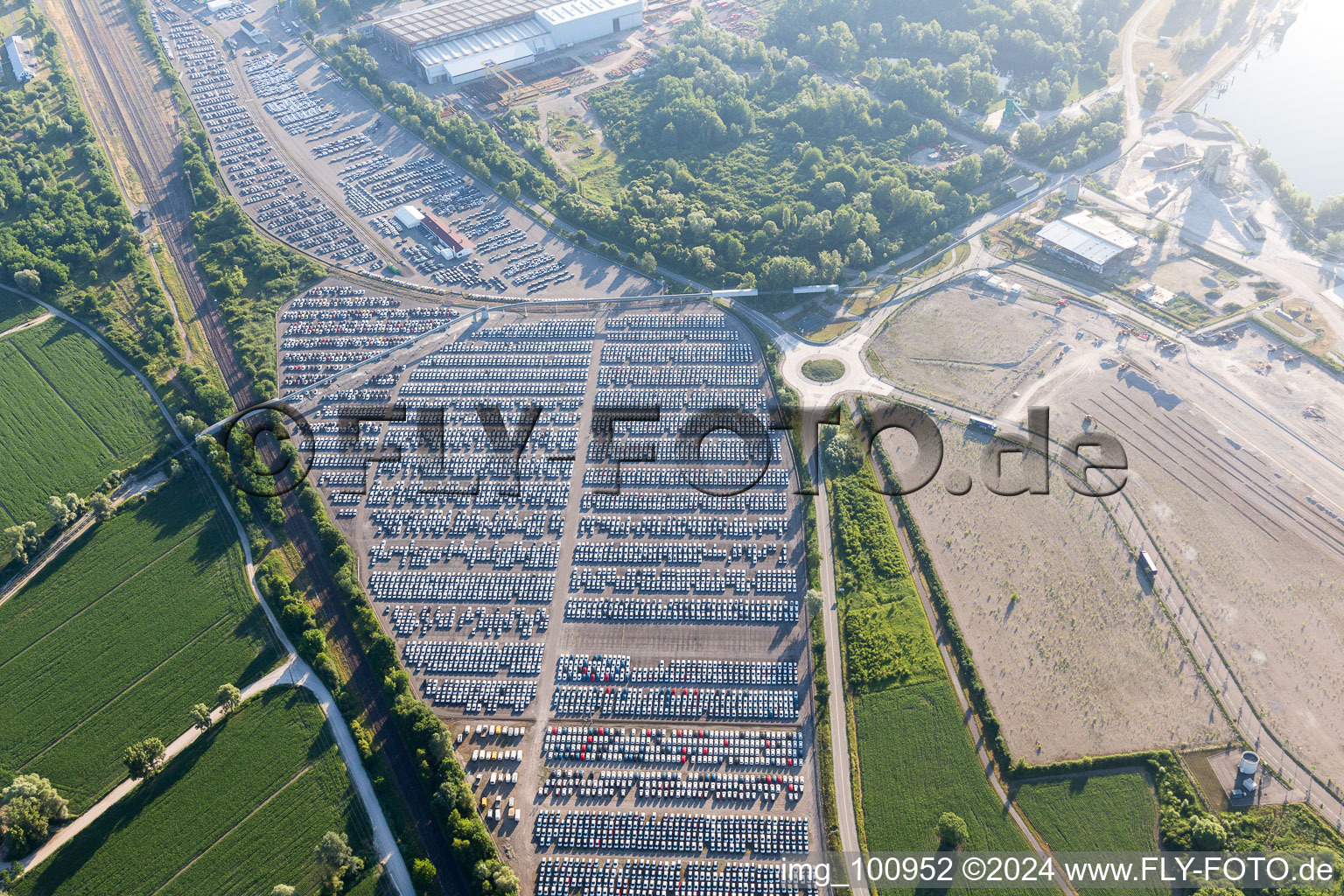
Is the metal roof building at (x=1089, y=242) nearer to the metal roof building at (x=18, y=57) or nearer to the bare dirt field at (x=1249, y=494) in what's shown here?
the bare dirt field at (x=1249, y=494)

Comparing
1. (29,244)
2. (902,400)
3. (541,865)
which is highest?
(29,244)

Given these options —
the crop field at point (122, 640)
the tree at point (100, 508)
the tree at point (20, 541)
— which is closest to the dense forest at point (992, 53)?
the crop field at point (122, 640)

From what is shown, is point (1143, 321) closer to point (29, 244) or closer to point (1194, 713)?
point (1194, 713)

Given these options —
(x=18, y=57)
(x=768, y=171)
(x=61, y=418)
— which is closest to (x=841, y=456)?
(x=768, y=171)

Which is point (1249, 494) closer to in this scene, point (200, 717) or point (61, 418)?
point (200, 717)

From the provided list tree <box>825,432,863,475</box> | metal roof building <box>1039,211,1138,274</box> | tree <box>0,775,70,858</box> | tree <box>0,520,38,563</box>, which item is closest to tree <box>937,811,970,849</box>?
tree <box>825,432,863,475</box>

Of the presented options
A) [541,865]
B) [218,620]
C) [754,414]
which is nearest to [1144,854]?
[541,865]

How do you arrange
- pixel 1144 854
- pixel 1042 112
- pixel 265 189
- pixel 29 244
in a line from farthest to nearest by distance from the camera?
1. pixel 1042 112
2. pixel 265 189
3. pixel 29 244
4. pixel 1144 854
